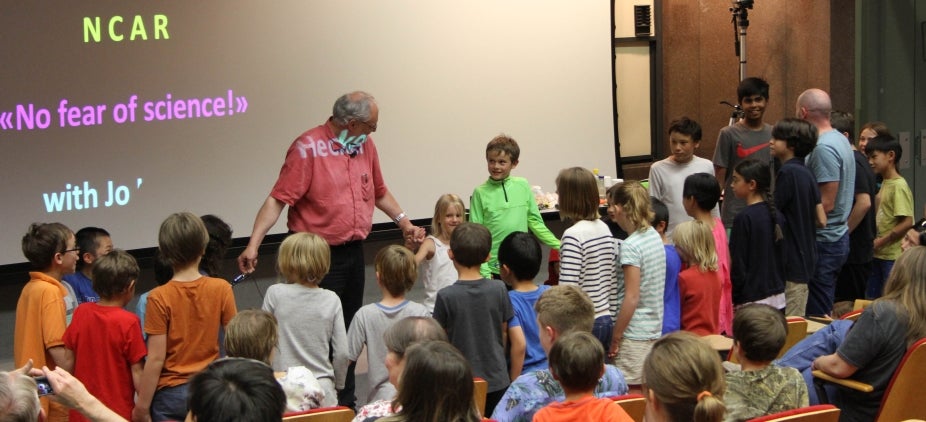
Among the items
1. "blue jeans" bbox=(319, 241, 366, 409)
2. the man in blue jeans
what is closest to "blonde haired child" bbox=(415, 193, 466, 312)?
"blue jeans" bbox=(319, 241, 366, 409)

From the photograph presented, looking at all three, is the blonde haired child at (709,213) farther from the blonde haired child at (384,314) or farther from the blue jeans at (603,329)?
the blonde haired child at (384,314)

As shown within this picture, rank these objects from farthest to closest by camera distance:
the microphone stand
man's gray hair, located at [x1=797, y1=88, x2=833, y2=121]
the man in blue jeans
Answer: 1. the microphone stand
2. man's gray hair, located at [x1=797, y1=88, x2=833, y2=121]
3. the man in blue jeans

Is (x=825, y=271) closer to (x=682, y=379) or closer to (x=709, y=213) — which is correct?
(x=709, y=213)

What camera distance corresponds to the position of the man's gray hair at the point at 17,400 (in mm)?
2285

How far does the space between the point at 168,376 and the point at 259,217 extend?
1340 millimetres

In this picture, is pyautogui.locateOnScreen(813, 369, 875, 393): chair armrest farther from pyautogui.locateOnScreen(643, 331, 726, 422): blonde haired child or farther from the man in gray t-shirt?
the man in gray t-shirt

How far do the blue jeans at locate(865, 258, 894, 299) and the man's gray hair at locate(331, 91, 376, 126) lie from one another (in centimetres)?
339

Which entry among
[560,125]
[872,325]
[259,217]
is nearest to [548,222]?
[560,125]

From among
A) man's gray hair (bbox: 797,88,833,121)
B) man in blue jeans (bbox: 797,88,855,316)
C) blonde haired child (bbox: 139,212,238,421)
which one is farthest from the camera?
man's gray hair (bbox: 797,88,833,121)

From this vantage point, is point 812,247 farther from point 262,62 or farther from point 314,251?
point 262,62

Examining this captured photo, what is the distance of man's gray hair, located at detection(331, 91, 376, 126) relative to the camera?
517 cm

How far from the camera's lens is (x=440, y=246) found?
5.18 meters

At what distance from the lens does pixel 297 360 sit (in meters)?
4.16

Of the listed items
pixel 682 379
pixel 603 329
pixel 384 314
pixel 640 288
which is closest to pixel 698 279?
pixel 640 288
